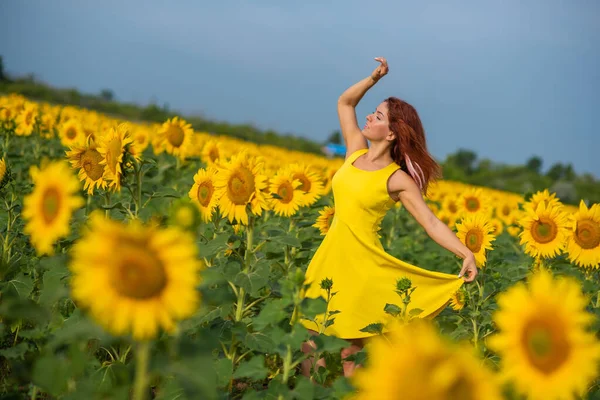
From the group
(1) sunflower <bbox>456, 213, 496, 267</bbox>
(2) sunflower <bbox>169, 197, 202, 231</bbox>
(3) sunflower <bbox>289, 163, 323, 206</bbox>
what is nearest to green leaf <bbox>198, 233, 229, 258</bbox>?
(2) sunflower <bbox>169, 197, 202, 231</bbox>

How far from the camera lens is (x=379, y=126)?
146 inches

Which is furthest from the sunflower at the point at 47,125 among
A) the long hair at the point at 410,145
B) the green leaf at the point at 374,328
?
the green leaf at the point at 374,328

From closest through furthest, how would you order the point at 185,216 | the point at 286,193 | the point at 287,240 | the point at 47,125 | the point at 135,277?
the point at 135,277 < the point at 185,216 < the point at 287,240 < the point at 286,193 < the point at 47,125

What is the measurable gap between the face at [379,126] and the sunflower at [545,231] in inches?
55.5

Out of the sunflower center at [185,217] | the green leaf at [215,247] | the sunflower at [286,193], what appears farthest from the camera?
the sunflower at [286,193]

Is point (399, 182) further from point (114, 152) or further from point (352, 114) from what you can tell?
point (114, 152)

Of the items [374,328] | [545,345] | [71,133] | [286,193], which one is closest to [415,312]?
[374,328]

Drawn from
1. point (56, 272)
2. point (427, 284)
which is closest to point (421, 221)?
point (427, 284)

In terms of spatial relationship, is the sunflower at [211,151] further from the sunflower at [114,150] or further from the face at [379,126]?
the sunflower at [114,150]

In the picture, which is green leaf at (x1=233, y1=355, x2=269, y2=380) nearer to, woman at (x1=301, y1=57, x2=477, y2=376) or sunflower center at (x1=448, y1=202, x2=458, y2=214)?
woman at (x1=301, y1=57, x2=477, y2=376)

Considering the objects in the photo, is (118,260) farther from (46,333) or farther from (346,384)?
(46,333)

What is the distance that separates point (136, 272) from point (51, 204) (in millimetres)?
707

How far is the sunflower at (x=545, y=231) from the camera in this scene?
4469 millimetres

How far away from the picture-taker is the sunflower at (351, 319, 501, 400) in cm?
128
